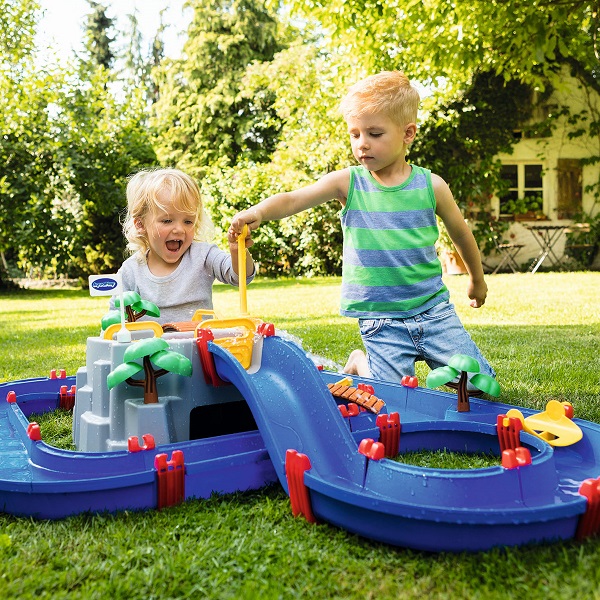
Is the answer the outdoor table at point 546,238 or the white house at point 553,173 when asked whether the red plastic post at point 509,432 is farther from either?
the white house at point 553,173

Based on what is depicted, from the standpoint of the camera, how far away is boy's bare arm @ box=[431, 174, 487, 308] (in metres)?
3.19

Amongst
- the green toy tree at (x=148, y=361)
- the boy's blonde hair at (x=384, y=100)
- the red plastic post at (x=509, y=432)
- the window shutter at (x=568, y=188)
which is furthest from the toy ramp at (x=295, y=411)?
the window shutter at (x=568, y=188)

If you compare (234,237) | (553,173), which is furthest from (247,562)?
(553,173)

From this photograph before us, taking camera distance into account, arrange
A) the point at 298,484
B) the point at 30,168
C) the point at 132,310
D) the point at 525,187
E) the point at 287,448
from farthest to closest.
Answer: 1. the point at 525,187
2. the point at 30,168
3. the point at 132,310
4. the point at 287,448
5. the point at 298,484

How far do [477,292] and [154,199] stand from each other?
152 cm

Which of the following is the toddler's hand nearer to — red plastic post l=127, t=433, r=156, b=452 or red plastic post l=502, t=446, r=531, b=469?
red plastic post l=127, t=433, r=156, b=452

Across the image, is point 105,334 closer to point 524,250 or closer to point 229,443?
point 229,443

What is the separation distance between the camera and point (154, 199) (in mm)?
3061

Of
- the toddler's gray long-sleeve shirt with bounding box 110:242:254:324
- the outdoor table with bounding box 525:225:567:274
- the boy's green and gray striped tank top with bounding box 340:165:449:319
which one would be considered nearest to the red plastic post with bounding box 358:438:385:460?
the boy's green and gray striped tank top with bounding box 340:165:449:319

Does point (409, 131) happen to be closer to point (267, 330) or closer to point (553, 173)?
point (267, 330)

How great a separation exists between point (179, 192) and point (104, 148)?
1183 cm

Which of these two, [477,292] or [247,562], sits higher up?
[477,292]

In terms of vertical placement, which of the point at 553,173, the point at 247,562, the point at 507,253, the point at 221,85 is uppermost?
the point at 221,85

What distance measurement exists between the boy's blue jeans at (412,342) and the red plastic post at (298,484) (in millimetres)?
1349
